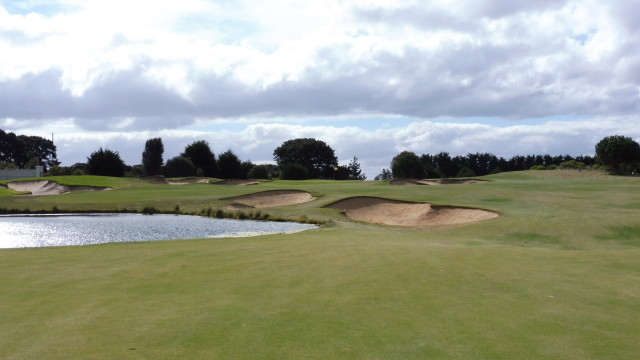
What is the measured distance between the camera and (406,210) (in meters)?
33.4

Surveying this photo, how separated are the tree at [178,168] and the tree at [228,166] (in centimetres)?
868

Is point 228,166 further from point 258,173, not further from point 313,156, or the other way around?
point 313,156

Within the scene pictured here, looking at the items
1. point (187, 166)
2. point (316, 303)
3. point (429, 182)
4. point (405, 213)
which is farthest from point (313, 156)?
point (316, 303)

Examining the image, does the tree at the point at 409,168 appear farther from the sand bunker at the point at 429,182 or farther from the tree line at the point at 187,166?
the tree line at the point at 187,166

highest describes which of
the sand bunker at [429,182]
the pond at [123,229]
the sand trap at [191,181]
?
the sand trap at [191,181]

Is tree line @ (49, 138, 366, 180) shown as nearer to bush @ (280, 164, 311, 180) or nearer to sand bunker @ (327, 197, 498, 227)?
bush @ (280, 164, 311, 180)

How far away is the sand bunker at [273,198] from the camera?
135 ft

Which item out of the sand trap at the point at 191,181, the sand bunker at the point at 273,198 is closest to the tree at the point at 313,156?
the sand trap at the point at 191,181

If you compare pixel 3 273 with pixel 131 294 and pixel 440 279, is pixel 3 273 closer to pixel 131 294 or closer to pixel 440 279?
pixel 131 294

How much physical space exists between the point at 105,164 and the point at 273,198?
4104cm

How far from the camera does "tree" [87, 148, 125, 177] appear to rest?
75.4 m

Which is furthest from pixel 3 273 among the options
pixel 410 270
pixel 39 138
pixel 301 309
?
pixel 39 138

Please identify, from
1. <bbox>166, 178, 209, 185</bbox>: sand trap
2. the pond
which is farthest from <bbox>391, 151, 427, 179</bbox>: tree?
the pond

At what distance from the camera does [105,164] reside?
248 ft
